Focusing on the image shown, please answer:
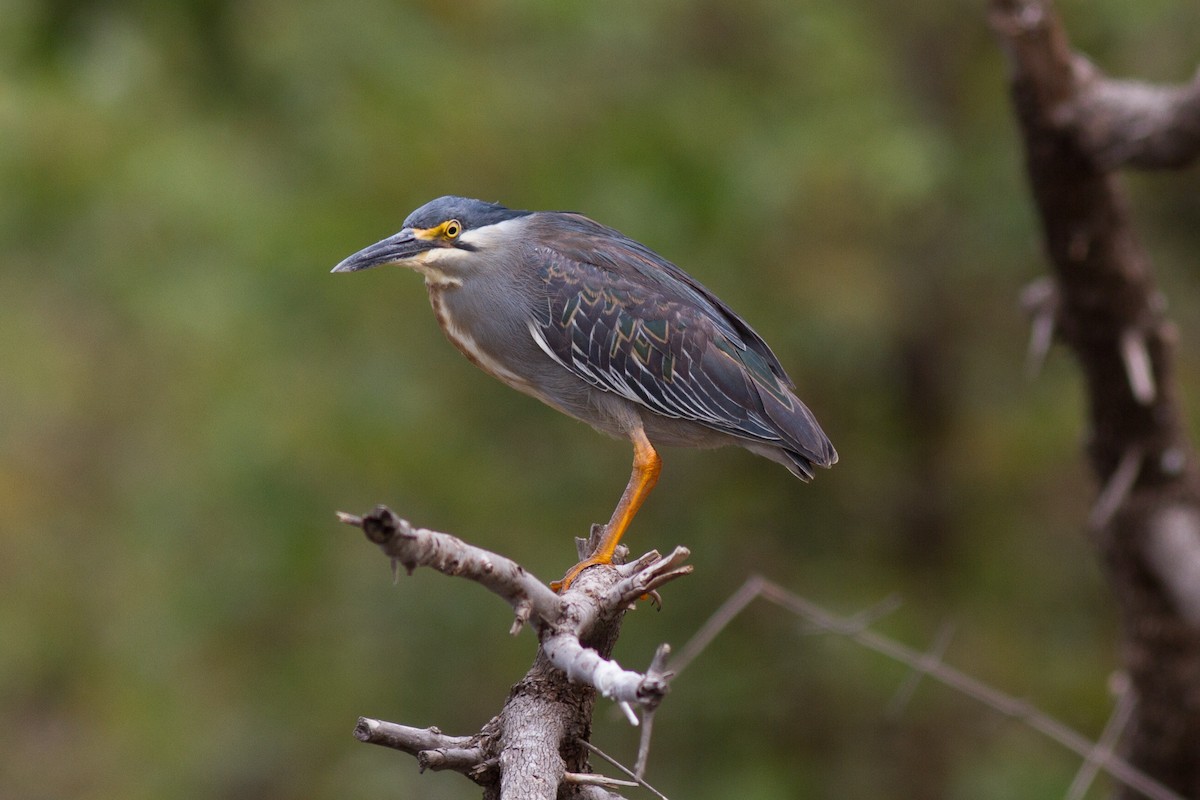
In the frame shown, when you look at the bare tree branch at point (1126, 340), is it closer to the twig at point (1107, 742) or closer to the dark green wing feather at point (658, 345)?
the twig at point (1107, 742)

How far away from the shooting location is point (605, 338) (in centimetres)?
362

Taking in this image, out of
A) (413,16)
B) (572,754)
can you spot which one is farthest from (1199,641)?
(413,16)

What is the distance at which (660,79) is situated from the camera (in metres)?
7.01

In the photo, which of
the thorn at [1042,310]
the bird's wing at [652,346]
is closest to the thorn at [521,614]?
the bird's wing at [652,346]

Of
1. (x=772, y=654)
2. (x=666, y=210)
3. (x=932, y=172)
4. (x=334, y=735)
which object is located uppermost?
(x=932, y=172)

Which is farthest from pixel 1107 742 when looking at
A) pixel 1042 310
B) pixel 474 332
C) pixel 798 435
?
pixel 474 332

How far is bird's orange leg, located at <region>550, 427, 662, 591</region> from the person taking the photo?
10.6 feet

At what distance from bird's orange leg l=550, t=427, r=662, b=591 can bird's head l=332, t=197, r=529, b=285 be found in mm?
663

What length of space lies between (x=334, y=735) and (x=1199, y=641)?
5.07m

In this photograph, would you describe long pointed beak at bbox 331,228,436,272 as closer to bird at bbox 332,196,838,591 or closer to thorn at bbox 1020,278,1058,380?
bird at bbox 332,196,838,591

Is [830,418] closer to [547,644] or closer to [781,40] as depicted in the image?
[781,40]

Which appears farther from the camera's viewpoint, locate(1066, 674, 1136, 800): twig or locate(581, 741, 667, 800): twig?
locate(1066, 674, 1136, 800): twig

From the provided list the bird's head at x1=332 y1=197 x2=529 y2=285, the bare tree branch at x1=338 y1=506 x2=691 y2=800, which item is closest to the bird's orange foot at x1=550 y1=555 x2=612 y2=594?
the bare tree branch at x1=338 y1=506 x2=691 y2=800

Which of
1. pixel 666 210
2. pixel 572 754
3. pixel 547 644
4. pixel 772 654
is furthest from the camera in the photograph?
pixel 772 654
